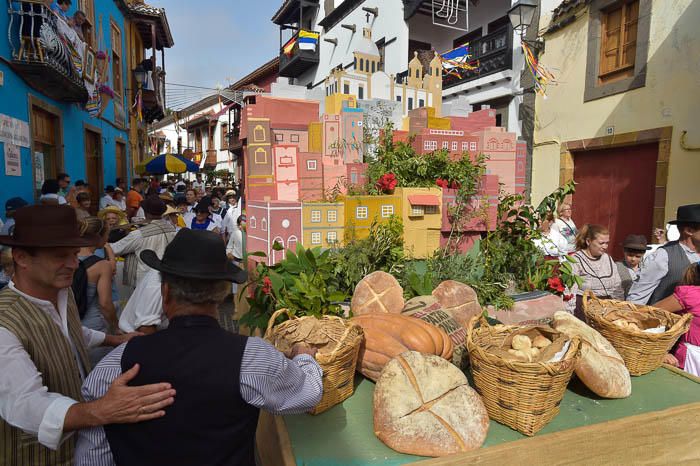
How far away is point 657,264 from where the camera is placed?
3.25 meters

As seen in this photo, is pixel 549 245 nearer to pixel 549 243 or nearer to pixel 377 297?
pixel 549 243

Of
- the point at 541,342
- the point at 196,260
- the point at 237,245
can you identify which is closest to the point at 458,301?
the point at 541,342

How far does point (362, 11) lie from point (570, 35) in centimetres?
1028

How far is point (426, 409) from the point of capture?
185cm

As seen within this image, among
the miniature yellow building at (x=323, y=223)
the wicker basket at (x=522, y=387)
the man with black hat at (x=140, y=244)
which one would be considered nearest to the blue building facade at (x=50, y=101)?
the man with black hat at (x=140, y=244)

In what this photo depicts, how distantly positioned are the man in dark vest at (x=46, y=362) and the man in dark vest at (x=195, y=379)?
0.07 meters

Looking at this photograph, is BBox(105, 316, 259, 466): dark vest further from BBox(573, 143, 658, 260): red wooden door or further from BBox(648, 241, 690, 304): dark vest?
BBox(573, 143, 658, 260): red wooden door

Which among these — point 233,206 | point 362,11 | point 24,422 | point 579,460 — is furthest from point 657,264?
point 362,11

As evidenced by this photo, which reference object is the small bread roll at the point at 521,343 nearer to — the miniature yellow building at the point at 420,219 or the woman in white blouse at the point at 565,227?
the miniature yellow building at the point at 420,219

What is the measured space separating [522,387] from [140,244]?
3417 millimetres

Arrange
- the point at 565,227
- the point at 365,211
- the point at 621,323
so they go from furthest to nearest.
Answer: the point at 565,227, the point at 365,211, the point at 621,323

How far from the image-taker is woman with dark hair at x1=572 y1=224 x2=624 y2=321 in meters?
3.84

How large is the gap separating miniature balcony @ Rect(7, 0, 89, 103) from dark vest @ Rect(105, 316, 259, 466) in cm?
749

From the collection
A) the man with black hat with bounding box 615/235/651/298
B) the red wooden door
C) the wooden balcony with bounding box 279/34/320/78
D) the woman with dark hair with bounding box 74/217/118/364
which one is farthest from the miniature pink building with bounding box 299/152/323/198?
the wooden balcony with bounding box 279/34/320/78
